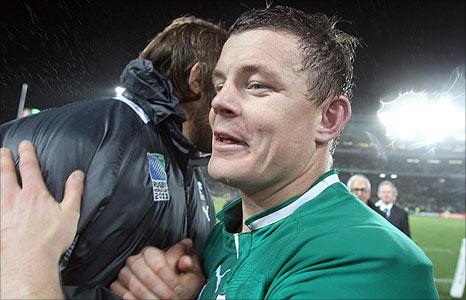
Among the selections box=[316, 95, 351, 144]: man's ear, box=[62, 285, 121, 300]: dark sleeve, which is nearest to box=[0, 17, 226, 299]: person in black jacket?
box=[62, 285, 121, 300]: dark sleeve

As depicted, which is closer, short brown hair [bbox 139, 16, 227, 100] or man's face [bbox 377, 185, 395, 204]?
short brown hair [bbox 139, 16, 227, 100]

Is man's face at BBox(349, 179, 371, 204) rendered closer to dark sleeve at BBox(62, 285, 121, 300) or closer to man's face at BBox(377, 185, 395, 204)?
man's face at BBox(377, 185, 395, 204)

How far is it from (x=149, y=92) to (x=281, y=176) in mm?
707

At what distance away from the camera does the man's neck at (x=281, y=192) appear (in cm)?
147

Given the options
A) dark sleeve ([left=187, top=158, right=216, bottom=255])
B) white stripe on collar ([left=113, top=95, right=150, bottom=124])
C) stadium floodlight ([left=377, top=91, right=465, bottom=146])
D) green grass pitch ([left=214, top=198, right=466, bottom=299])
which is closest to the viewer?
white stripe on collar ([left=113, top=95, right=150, bottom=124])

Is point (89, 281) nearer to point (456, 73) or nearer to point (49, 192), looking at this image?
point (49, 192)

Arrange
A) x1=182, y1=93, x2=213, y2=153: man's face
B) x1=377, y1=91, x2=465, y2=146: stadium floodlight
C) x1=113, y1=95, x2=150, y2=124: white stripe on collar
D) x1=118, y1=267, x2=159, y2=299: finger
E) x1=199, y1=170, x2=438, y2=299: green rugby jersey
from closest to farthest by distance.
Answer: x1=199, y1=170, x2=438, y2=299: green rugby jersey → x1=118, y1=267, x2=159, y2=299: finger → x1=113, y1=95, x2=150, y2=124: white stripe on collar → x1=182, y1=93, x2=213, y2=153: man's face → x1=377, y1=91, x2=465, y2=146: stadium floodlight

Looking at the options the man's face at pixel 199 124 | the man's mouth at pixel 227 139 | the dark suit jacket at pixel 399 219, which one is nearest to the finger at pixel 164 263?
the man's mouth at pixel 227 139

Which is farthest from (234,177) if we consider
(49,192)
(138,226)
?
(49,192)

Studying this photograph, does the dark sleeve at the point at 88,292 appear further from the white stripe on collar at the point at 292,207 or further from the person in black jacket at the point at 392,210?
the person in black jacket at the point at 392,210

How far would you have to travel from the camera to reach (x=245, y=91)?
4.63ft

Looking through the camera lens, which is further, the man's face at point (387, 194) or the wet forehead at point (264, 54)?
the man's face at point (387, 194)

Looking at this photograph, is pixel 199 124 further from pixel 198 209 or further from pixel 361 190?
pixel 361 190

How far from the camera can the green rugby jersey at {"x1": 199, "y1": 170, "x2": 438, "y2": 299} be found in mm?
1038
